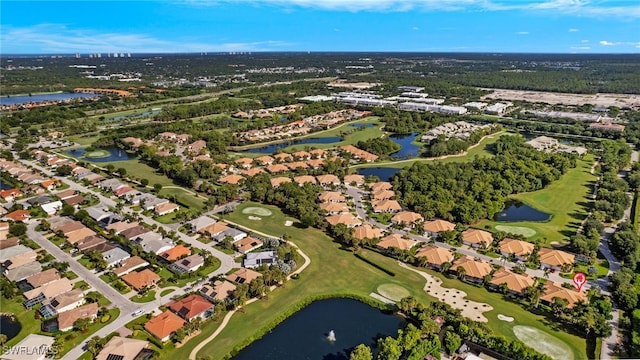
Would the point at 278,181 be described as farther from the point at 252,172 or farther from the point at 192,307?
the point at 192,307

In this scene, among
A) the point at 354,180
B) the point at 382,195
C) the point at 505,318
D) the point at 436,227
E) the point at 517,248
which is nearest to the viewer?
the point at 505,318

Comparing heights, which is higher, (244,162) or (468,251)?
(244,162)

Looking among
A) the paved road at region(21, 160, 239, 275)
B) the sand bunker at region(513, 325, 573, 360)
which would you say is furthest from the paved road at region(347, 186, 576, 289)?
the paved road at region(21, 160, 239, 275)

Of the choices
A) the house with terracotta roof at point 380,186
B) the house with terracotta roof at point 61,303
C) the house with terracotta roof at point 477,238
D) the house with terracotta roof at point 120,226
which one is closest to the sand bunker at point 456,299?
the house with terracotta roof at point 477,238

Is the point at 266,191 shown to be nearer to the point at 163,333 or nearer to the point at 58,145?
the point at 163,333

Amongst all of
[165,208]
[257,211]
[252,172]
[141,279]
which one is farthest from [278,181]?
[141,279]

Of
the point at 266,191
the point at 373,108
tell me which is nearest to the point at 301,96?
the point at 373,108

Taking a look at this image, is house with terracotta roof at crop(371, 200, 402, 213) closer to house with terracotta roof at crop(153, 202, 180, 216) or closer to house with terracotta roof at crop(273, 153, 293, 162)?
house with terracotta roof at crop(273, 153, 293, 162)
